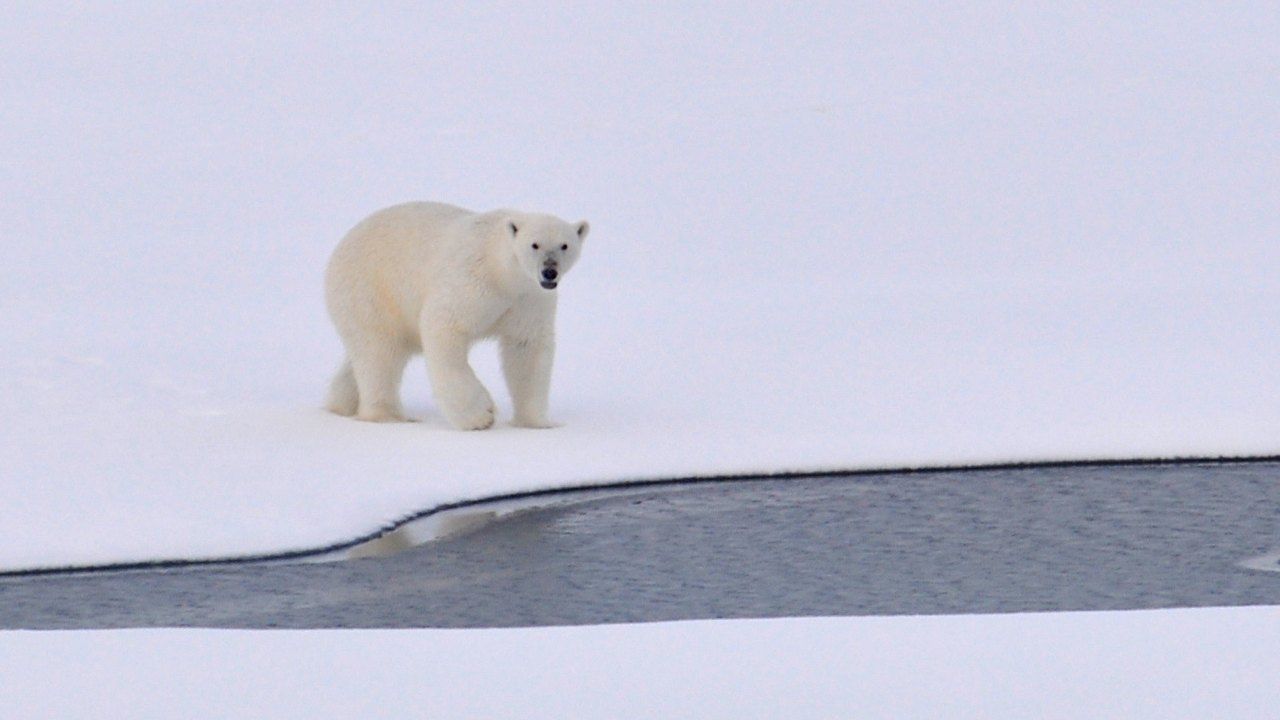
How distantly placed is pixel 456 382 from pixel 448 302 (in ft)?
1.12

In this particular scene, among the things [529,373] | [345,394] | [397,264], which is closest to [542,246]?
[529,373]

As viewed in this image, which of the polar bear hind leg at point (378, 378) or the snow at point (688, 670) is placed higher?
the polar bear hind leg at point (378, 378)

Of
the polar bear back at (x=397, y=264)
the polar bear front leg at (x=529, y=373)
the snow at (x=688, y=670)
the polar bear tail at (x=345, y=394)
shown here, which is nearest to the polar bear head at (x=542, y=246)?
the polar bear back at (x=397, y=264)

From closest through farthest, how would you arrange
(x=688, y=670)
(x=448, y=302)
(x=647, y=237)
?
(x=688, y=670) → (x=448, y=302) → (x=647, y=237)

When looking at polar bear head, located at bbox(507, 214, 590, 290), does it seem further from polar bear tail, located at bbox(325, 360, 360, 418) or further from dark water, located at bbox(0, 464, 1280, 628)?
polar bear tail, located at bbox(325, 360, 360, 418)

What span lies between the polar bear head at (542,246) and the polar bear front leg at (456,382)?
47cm

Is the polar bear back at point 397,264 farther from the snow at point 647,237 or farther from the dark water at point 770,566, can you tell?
the dark water at point 770,566

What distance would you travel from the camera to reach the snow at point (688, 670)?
509 centimetres

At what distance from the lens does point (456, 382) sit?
9172 millimetres

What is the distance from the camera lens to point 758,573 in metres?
7.16

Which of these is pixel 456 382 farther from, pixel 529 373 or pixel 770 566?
pixel 770 566

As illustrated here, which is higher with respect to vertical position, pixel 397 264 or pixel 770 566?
pixel 397 264

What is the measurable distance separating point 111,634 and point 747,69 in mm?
15058

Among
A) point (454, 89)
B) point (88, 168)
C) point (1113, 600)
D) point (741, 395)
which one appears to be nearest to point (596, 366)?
point (741, 395)
